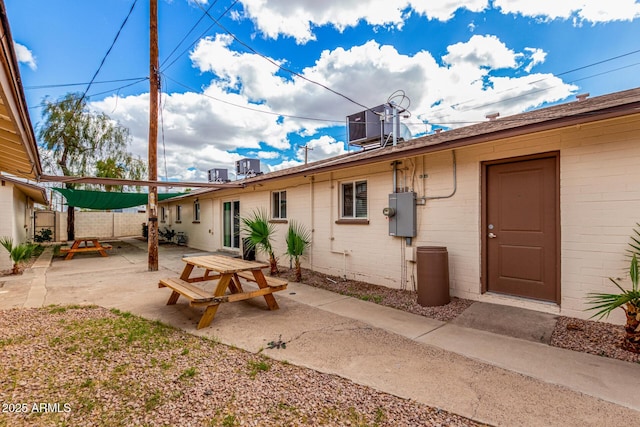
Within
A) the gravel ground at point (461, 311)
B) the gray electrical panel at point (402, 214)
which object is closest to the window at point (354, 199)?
the gray electrical panel at point (402, 214)

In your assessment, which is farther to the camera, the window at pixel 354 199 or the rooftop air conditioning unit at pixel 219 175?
the rooftop air conditioning unit at pixel 219 175

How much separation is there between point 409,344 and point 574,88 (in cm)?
733

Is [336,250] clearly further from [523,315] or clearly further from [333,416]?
[333,416]

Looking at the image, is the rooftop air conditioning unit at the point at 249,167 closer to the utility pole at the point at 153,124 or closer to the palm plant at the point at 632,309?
the utility pole at the point at 153,124

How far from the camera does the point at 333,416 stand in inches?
83.5

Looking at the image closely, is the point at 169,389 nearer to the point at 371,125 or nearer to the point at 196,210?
the point at 371,125

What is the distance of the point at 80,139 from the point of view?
562 inches

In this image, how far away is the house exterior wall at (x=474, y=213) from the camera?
363 centimetres


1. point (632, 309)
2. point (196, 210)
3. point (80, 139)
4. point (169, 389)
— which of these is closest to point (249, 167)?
point (196, 210)

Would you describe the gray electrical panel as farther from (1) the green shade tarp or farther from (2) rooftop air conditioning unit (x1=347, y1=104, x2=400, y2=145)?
(1) the green shade tarp

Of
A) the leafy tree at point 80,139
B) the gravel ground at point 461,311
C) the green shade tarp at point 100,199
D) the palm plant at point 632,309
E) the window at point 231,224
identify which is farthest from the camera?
the leafy tree at point 80,139

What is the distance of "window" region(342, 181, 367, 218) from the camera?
6609mm

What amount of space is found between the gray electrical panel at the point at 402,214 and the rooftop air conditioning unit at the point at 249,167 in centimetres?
832

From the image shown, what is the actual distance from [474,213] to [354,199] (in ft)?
8.67
